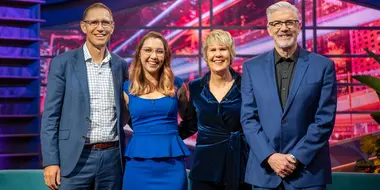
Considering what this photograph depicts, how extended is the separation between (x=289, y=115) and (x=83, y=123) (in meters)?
1.03

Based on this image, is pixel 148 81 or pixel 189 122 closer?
pixel 148 81

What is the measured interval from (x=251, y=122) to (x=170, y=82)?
554 millimetres

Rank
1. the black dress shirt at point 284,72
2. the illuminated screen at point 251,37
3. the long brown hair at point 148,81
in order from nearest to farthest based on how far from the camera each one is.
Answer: the black dress shirt at point 284,72, the long brown hair at point 148,81, the illuminated screen at point 251,37

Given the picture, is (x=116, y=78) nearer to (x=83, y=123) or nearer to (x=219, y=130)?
(x=83, y=123)

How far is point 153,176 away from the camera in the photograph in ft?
8.34

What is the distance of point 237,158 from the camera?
8.46 feet

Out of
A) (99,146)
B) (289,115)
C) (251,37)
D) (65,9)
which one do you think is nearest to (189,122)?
(99,146)

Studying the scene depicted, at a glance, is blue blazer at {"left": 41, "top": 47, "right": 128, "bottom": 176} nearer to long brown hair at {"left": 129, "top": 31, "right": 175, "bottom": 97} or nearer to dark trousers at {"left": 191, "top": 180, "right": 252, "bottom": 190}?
long brown hair at {"left": 129, "top": 31, "right": 175, "bottom": 97}

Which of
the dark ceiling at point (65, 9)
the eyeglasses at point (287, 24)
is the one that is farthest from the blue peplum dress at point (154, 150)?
the dark ceiling at point (65, 9)

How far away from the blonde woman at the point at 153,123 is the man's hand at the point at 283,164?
558 mm

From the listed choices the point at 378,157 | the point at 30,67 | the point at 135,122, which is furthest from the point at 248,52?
the point at 135,122

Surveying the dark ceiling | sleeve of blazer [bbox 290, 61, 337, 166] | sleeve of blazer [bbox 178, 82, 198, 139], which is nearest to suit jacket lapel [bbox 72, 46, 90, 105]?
sleeve of blazer [bbox 178, 82, 198, 139]

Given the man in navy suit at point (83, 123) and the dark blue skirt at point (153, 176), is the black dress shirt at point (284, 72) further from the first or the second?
the man in navy suit at point (83, 123)

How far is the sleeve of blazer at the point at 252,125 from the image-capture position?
2225 mm
